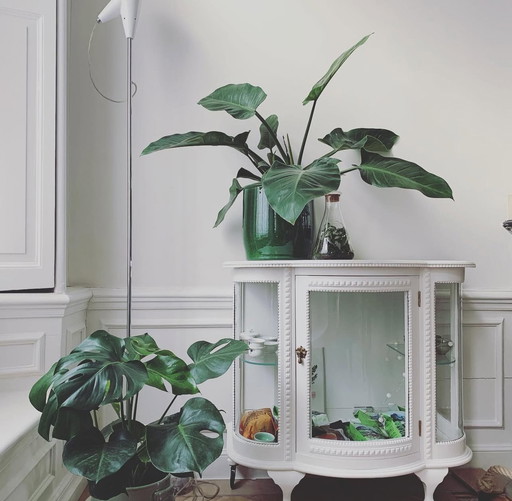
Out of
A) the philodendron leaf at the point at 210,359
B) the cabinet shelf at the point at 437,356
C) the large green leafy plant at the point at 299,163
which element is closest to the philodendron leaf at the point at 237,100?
the large green leafy plant at the point at 299,163

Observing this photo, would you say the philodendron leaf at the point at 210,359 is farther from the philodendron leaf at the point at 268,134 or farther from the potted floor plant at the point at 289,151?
the philodendron leaf at the point at 268,134

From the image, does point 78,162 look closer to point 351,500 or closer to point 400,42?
point 400,42

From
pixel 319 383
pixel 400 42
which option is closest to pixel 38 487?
pixel 319 383

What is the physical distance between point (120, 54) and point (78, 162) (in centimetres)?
46

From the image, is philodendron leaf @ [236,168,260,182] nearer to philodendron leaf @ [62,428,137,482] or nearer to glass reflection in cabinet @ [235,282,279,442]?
glass reflection in cabinet @ [235,282,279,442]

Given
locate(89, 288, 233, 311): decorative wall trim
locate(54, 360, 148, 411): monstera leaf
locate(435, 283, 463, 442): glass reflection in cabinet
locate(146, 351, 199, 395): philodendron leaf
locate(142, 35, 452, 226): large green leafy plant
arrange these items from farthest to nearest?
locate(89, 288, 233, 311): decorative wall trim, locate(435, 283, 463, 442): glass reflection in cabinet, locate(142, 35, 452, 226): large green leafy plant, locate(146, 351, 199, 395): philodendron leaf, locate(54, 360, 148, 411): monstera leaf

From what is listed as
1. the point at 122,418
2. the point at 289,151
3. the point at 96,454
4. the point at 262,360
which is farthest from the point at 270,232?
the point at 96,454

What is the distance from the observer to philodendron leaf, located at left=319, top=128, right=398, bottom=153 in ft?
5.57

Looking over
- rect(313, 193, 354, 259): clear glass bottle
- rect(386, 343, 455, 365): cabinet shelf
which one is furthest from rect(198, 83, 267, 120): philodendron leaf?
rect(386, 343, 455, 365): cabinet shelf

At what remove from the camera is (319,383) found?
1.50m

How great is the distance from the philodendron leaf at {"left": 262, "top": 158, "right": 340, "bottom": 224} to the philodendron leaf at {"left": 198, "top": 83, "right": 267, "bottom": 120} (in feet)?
1.08

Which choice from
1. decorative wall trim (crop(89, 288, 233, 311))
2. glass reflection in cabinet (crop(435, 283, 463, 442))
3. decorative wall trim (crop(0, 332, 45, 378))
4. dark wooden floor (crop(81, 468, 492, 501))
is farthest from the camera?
decorative wall trim (crop(89, 288, 233, 311))

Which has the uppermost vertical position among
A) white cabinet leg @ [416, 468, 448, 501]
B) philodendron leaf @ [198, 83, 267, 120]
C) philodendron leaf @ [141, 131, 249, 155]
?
philodendron leaf @ [198, 83, 267, 120]

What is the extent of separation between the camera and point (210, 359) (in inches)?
47.6
